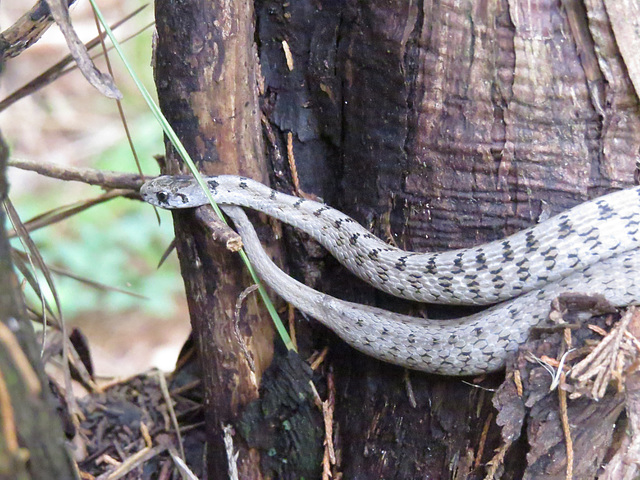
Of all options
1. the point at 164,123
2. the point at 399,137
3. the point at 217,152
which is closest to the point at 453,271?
the point at 399,137

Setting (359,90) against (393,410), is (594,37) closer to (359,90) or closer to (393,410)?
(359,90)

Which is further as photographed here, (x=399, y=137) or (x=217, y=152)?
(x=217, y=152)

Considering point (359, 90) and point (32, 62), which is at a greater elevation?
point (32, 62)

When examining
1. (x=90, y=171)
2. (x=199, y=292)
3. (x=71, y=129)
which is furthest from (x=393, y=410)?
(x=71, y=129)

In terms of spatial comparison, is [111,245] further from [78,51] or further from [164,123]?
[78,51]

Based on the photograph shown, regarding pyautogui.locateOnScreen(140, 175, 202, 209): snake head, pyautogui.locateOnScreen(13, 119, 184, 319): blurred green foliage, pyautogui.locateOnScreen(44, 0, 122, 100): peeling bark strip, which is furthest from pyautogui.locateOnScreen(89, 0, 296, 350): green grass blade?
pyautogui.locateOnScreen(13, 119, 184, 319): blurred green foliage

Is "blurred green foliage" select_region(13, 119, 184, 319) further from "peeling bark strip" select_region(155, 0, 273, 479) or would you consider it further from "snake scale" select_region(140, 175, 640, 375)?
"snake scale" select_region(140, 175, 640, 375)
